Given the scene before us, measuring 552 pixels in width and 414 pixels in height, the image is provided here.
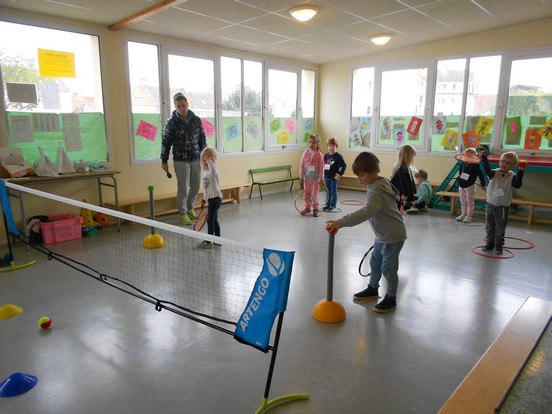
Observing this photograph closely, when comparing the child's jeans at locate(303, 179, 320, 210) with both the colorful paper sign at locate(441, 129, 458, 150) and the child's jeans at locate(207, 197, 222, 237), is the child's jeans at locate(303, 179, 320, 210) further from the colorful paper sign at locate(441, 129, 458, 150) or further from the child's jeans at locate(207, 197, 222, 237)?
the colorful paper sign at locate(441, 129, 458, 150)

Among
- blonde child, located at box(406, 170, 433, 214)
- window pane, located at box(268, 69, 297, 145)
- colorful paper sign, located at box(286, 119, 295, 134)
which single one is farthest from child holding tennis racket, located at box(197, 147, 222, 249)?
colorful paper sign, located at box(286, 119, 295, 134)

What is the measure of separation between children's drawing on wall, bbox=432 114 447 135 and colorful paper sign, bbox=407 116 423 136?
0.30m

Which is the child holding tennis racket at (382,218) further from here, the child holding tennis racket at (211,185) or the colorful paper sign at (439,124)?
the colorful paper sign at (439,124)

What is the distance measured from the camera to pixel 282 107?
894 centimetres

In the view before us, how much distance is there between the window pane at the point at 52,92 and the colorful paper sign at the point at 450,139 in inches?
248

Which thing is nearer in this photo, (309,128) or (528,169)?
(528,169)

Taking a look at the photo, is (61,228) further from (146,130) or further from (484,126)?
(484,126)

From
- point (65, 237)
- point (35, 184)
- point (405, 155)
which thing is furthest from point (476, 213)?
point (35, 184)

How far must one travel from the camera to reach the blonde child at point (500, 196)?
4.42 metres

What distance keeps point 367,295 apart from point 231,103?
5469 millimetres

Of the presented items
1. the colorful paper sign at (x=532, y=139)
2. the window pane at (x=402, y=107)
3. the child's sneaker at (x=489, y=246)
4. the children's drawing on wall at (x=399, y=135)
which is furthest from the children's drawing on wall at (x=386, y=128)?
the child's sneaker at (x=489, y=246)

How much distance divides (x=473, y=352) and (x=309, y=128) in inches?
306

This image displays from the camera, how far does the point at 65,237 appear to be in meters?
5.08

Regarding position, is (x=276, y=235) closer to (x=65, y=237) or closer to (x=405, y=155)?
(x=405, y=155)
